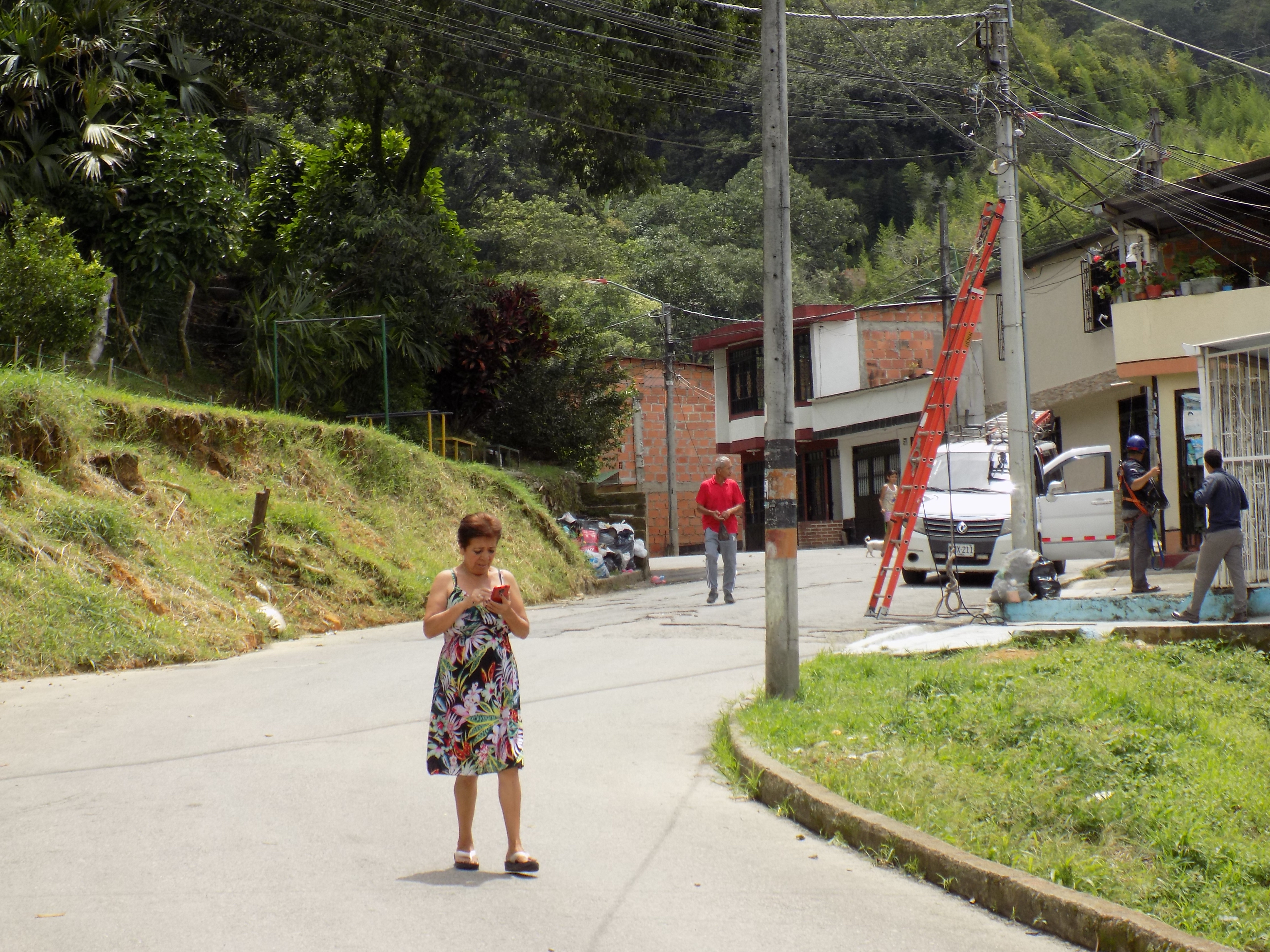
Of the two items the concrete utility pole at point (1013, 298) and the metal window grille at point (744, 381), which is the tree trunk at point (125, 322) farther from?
the metal window grille at point (744, 381)

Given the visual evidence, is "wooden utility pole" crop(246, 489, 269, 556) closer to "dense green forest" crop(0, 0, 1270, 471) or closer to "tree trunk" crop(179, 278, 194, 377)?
"dense green forest" crop(0, 0, 1270, 471)

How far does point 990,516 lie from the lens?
19.2m

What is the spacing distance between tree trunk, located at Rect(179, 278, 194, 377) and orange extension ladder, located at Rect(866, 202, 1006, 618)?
14625mm

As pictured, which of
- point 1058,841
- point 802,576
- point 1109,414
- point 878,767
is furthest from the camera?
point 1109,414

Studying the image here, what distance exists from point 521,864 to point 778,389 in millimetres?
4436

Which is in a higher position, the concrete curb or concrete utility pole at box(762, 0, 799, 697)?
concrete utility pole at box(762, 0, 799, 697)

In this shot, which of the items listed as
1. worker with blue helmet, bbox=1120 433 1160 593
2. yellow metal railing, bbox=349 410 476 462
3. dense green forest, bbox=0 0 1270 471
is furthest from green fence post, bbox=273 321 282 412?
worker with blue helmet, bbox=1120 433 1160 593

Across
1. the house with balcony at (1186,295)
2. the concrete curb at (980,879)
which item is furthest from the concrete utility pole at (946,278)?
the concrete curb at (980,879)

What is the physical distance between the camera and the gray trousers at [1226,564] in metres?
12.0

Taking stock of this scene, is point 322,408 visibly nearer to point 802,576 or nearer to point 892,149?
point 802,576

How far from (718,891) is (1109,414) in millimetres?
26783

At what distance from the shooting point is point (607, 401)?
3139 cm

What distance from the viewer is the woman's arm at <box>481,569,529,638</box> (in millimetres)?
5477

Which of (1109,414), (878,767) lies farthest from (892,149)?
(878,767)
